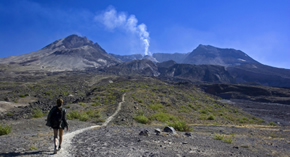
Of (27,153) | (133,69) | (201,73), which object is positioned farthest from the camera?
(201,73)

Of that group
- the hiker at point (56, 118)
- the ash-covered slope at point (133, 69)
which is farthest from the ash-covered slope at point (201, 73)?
the hiker at point (56, 118)

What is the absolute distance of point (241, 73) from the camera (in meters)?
168

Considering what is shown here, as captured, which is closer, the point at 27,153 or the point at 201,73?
the point at 27,153

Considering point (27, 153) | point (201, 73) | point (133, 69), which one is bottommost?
point (27, 153)

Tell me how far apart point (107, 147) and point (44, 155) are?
213 cm

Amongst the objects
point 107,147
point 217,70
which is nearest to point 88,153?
point 107,147

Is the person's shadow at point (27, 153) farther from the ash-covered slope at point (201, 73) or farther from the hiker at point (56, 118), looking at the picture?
the ash-covered slope at point (201, 73)

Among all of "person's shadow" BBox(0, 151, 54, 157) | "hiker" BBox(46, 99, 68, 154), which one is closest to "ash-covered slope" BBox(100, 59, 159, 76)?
"hiker" BBox(46, 99, 68, 154)

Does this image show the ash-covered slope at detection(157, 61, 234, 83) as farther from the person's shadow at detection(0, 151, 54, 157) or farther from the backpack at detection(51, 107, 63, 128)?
the person's shadow at detection(0, 151, 54, 157)

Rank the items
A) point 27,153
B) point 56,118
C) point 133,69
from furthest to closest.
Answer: point 133,69 < point 56,118 < point 27,153

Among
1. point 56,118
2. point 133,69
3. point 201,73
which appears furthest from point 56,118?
point 201,73

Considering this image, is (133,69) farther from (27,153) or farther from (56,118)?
(27,153)

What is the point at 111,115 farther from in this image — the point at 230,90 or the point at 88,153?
the point at 230,90

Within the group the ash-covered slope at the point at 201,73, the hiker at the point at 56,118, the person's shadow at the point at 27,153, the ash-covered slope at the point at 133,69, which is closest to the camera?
the person's shadow at the point at 27,153
